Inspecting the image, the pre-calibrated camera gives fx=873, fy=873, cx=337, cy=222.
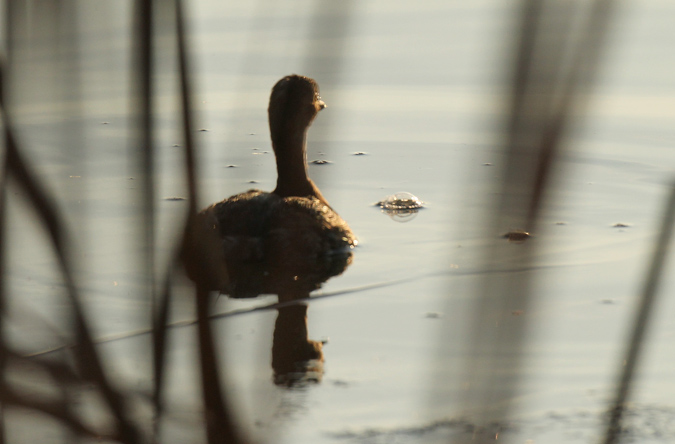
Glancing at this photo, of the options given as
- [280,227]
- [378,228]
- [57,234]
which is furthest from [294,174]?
[57,234]

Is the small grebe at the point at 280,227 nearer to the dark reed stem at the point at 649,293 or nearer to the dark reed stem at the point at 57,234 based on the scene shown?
the dark reed stem at the point at 57,234

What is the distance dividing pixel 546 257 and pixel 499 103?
234mm

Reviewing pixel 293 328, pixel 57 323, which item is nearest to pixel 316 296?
pixel 293 328

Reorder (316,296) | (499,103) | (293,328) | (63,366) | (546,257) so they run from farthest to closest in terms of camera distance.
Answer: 1. (316,296)
2. (293,328)
3. (63,366)
4. (546,257)
5. (499,103)

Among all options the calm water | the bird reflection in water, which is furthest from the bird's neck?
the calm water

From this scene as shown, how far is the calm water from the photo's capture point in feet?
3.18

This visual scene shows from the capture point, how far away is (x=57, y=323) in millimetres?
1160

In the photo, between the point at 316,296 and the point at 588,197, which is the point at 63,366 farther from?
the point at 588,197

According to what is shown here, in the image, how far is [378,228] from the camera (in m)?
6.27

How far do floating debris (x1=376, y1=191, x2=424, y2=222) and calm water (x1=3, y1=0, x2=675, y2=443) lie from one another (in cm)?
12

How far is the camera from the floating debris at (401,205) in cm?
652

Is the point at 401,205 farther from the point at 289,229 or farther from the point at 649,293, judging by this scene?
the point at 649,293

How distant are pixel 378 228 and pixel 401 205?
19.8 inches

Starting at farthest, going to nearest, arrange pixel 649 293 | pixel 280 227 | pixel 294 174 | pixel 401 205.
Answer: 1. pixel 401 205
2. pixel 294 174
3. pixel 280 227
4. pixel 649 293
